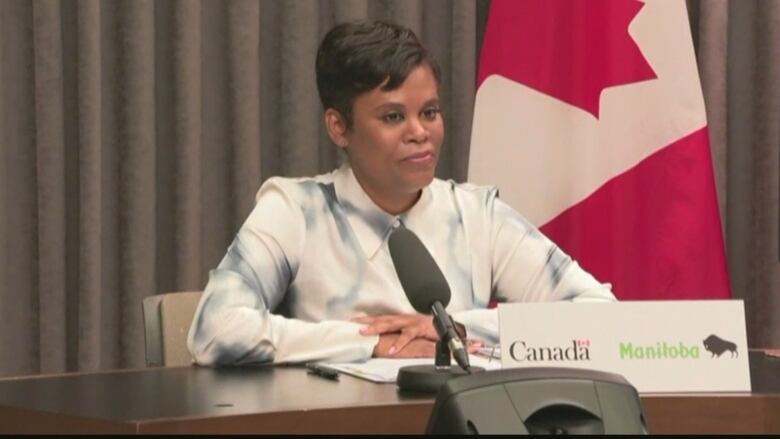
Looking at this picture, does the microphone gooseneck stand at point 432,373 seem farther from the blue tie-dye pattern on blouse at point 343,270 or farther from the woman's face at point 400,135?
the woman's face at point 400,135

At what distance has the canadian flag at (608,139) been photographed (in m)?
3.54

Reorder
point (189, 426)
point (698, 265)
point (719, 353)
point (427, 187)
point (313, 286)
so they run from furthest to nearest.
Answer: point (698, 265), point (427, 187), point (313, 286), point (719, 353), point (189, 426)

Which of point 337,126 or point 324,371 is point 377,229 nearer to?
point 337,126

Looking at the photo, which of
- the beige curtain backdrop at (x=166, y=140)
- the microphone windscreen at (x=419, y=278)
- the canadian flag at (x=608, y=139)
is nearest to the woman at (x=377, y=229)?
the microphone windscreen at (x=419, y=278)

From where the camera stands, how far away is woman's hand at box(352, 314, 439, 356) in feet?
8.12

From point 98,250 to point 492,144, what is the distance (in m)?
1.10

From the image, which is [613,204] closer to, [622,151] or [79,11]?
[622,151]

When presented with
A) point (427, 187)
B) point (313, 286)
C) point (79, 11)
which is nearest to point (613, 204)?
point (427, 187)

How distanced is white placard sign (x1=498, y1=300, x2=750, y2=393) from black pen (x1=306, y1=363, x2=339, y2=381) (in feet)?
1.02

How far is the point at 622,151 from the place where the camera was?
3582 mm

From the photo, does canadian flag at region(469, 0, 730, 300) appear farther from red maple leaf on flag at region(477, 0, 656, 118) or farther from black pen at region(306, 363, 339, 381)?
black pen at region(306, 363, 339, 381)

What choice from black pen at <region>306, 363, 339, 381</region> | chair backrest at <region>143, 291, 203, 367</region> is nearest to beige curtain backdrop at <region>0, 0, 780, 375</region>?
chair backrest at <region>143, 291, 203, 367</region>

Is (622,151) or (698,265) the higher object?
(622,151)

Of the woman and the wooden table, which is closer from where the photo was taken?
the wooden table
